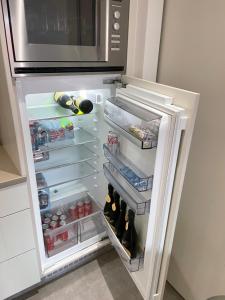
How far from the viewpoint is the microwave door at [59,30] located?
0.84 m

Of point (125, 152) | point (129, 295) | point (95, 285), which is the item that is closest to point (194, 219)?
point (125, 152)

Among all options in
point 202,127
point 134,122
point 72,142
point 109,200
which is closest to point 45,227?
point 109,200

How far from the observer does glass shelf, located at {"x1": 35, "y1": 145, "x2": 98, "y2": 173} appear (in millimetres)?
1446

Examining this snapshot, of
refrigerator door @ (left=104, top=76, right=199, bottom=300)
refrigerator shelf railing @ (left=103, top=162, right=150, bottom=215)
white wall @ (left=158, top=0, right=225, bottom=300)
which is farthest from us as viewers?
refrigerator shelf railing @ (left=103, top=162, right=150, bottom=215)

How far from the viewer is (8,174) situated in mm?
1096

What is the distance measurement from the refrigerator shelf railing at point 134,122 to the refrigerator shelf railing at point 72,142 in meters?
0.36

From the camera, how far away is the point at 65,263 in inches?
58.4

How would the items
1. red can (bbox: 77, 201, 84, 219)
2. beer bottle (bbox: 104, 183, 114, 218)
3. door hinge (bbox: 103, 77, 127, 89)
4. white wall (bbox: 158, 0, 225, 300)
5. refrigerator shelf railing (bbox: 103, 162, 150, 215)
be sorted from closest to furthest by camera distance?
white wall (bbox: 158, 0, 225, 300) → refrigerator shelf railing (bbox: 103, 162, 150, 215) → door hinge (bbox: 103, 77, 127, 89) → beer bottle (bbox: 104, 183, 114, 218) → red can (bbox: 77, 201, 84, 219)

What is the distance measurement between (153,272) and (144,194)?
37cm

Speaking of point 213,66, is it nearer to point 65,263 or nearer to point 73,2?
point 73,2

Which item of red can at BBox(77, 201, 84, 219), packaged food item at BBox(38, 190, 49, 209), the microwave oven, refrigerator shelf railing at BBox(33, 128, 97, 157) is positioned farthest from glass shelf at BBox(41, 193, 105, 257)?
the microwave oven

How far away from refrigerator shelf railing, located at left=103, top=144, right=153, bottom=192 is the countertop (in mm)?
480

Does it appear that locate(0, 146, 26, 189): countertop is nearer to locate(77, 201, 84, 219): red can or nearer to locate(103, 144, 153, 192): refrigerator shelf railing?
locate(103, 144, 153, 192): refrigerator shelf railing

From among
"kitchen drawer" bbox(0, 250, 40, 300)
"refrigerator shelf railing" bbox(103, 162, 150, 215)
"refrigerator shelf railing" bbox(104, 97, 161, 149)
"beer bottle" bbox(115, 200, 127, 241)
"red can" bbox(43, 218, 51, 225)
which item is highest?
"refrigerator shelf railing" bbox(104, 97, 161, 149)
